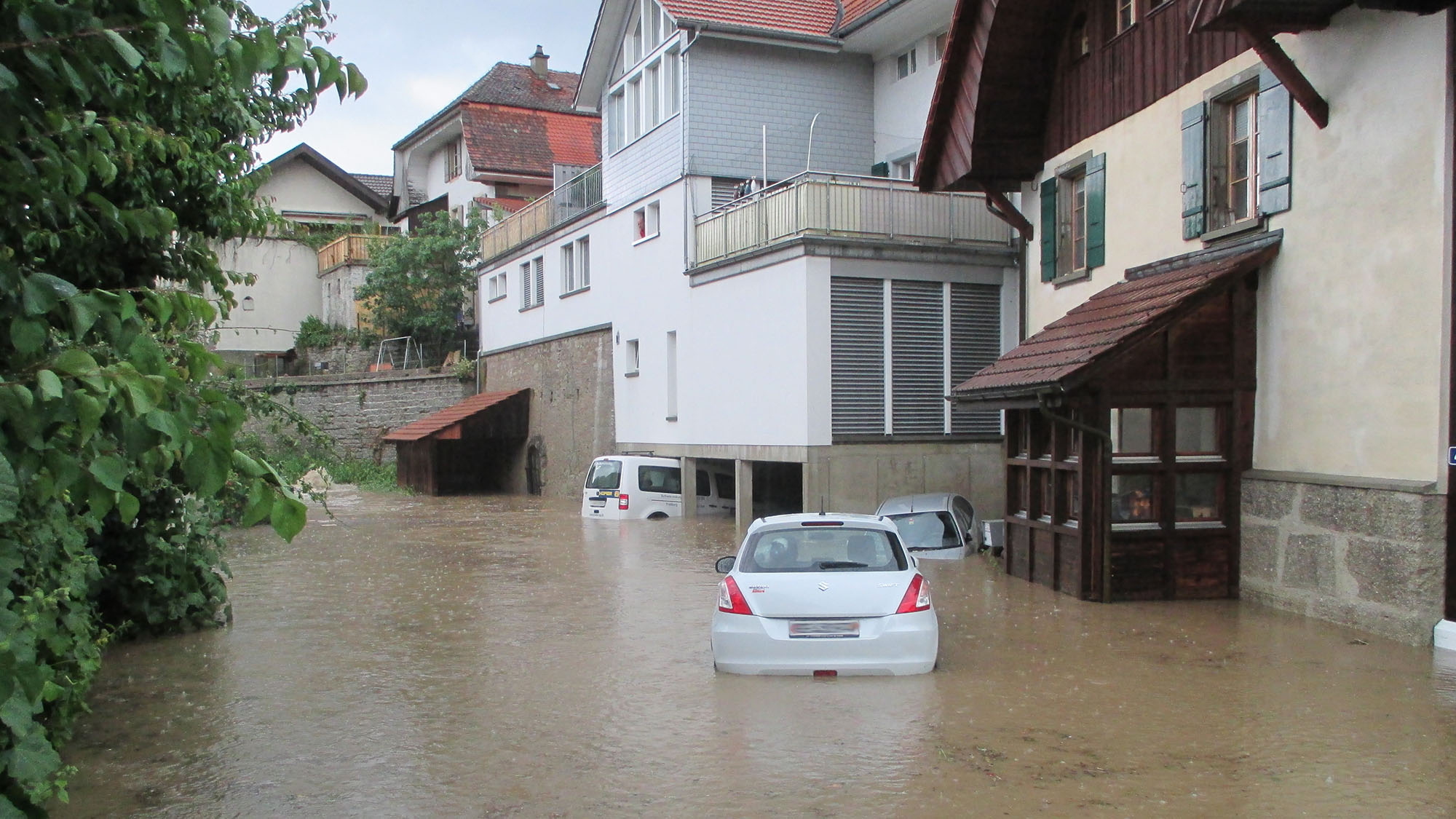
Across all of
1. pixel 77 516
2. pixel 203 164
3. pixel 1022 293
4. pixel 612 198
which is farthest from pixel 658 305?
pixel 77 516

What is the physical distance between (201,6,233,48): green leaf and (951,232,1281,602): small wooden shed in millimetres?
10898

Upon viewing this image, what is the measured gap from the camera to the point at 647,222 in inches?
1123

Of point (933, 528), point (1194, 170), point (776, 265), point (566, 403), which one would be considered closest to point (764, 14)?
point (776, 265)

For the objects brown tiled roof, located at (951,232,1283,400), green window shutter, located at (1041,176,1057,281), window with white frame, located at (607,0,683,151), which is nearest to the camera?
brown tiled roof, located at (951,232,1283,400)

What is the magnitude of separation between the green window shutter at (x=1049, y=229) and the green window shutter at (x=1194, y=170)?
340cm

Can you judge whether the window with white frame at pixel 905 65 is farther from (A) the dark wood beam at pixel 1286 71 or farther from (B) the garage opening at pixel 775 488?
(A) the dark wood beam at pixel 1286 71

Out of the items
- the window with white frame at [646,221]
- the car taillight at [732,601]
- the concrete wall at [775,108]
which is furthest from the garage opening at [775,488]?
the car taillight at [732,601]

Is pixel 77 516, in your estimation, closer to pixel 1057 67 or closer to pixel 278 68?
pixel 278 68

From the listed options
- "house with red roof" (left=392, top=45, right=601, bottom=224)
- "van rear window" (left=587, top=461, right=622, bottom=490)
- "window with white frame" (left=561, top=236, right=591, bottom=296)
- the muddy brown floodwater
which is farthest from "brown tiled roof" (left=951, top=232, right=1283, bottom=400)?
"house with red roof" (left=392, top=45, right=601, bottom=224)

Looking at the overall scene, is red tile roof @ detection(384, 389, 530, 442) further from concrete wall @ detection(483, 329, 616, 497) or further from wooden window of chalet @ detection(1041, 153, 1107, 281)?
wooden window of chalet @ detection(1041, 153, 1107, 281)

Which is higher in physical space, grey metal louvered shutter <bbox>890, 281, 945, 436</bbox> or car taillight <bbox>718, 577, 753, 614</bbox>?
grey metal louvered shutter <bbox>890, 281, 945, 436</bbox>

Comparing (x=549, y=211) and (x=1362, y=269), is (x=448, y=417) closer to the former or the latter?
(x=549, y=211)

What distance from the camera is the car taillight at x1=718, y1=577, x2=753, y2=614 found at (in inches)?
379

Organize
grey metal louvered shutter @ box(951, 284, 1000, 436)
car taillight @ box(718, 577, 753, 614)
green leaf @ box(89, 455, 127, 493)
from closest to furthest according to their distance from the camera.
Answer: green leaf @ box(89, 455, 127, 493) < car taillight @ box(718, 577, 753, 614) < grey metal louvered shutter @ box(951, 284, 1000, 436)
